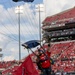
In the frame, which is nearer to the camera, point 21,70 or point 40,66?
point 21,70

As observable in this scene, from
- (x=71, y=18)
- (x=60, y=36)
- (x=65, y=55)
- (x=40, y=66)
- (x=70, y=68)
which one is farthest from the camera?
(x=60, y=36)

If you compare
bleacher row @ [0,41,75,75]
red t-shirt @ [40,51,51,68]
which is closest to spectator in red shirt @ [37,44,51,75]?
red t-shirt @ [40,51,51,68]

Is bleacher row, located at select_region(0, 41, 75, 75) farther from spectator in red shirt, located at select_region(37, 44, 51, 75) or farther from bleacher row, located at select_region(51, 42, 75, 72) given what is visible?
spectator in red shirt, located at select_region(37, 44, 51, 75)

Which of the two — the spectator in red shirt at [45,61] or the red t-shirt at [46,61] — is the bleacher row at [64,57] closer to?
the spectator in red shirt at [45,61]

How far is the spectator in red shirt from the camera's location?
9.36m

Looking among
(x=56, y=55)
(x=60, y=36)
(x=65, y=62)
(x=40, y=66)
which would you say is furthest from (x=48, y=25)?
(x=40, y=66)

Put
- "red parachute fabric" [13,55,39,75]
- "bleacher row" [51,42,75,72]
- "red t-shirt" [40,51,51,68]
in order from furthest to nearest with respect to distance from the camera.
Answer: "bleacher row" [51,42,75,72] < "red t-shirt" [40,51,51,68] < "red parachute fabric" [13,55,39,75]

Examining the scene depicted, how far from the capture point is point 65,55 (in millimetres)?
44531

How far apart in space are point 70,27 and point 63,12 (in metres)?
6.19

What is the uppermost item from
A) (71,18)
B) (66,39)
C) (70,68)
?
(71,18)

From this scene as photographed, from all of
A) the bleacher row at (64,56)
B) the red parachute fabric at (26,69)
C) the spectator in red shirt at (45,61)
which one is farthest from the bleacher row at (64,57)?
the red parachute fabric at (26,69)

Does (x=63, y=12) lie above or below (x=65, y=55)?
above

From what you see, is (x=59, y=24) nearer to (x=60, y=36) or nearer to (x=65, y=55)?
(x=60, y=36)

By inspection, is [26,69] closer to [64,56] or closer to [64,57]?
[64,57]
